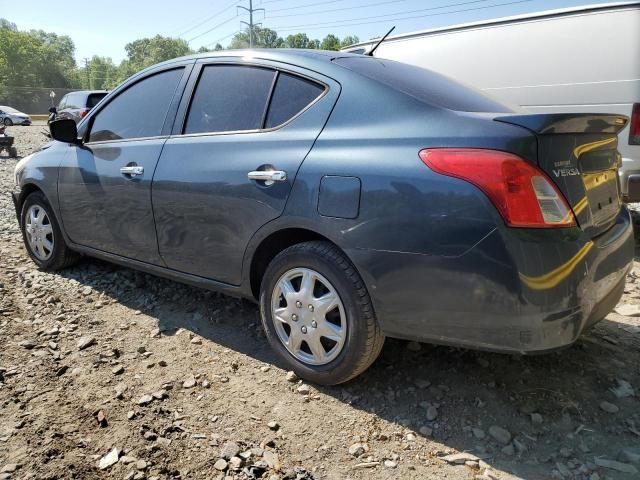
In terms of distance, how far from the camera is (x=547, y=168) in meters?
1.97

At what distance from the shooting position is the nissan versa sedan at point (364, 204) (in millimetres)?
1949

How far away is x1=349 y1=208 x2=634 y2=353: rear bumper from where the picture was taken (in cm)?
192

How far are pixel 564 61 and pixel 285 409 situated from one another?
14.7 ft

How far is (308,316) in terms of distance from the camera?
8.09ft

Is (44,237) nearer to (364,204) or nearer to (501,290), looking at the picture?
(364,204)

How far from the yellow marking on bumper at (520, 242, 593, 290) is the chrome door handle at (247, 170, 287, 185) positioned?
46.6 inches

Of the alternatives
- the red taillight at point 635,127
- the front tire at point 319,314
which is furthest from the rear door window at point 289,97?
the red taillight at point 635,127

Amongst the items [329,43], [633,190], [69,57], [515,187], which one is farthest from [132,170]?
[69,57]

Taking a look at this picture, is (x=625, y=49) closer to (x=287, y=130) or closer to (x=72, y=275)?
(x=287, y=130)

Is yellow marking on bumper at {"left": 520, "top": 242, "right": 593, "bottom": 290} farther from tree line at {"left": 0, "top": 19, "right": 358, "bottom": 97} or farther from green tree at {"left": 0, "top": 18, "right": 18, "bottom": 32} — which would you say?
green tree at {"left": 0, "top": 18, "right": 18, "bottom": 32}

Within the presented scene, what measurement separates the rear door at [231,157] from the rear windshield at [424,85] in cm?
24

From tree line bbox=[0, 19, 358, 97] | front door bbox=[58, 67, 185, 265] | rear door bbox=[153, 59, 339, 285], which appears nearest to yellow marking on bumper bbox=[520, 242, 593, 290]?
rear door bbox=[153, 59, 339, 285]

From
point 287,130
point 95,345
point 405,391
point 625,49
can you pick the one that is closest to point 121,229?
point 95,345

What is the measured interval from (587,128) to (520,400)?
126 centimetres
